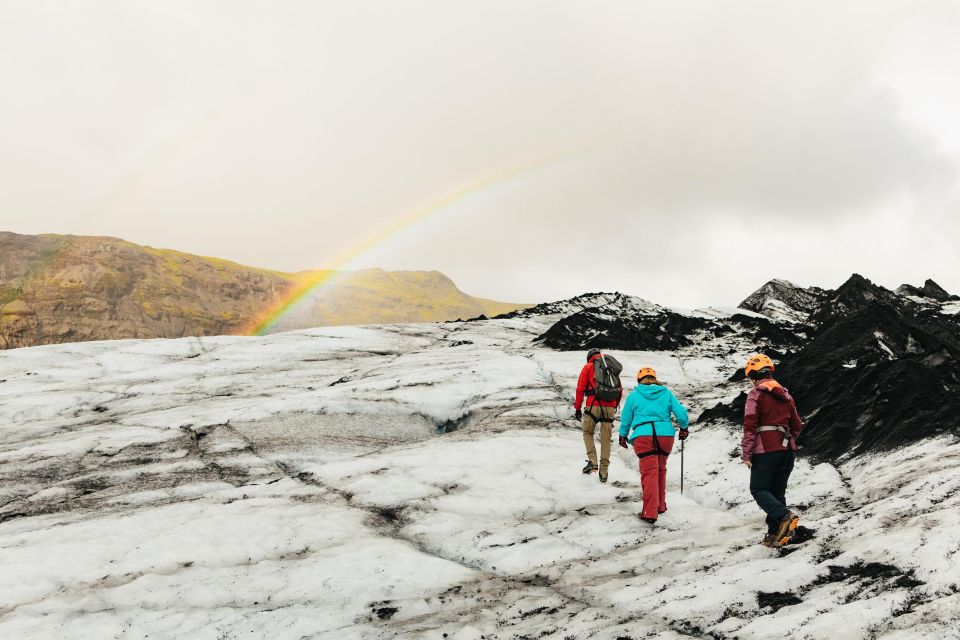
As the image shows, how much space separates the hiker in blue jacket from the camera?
1072 centimetres

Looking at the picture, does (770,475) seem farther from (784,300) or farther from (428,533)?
(784,300)

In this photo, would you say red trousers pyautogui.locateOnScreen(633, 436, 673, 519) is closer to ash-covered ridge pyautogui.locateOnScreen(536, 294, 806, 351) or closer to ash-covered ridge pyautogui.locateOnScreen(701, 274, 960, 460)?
ash-covered ridge pyautogui.locateOnScreen(701, 274, 960, 460)

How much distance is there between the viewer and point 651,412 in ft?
36.3

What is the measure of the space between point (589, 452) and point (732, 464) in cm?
295

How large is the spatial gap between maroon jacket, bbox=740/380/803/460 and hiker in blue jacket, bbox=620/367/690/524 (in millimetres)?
1766

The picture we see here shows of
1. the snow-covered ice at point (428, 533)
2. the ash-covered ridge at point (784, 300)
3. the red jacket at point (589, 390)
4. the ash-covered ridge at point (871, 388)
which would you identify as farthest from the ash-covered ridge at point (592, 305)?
the red jacket at point (589, 390)

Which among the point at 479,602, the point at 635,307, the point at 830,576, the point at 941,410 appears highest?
the point at 635,307

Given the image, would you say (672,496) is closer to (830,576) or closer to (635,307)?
(830,576)

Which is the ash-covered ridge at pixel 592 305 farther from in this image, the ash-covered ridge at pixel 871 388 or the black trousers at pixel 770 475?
the black trousers at pixel 770 475

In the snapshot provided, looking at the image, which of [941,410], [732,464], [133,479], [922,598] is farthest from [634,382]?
[922,598]

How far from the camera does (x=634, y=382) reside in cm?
2505

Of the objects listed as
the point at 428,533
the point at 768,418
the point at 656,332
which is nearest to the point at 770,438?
the point at 768,418

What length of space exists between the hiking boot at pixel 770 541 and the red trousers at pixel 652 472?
2.33 meters

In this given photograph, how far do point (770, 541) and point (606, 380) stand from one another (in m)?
6.00
